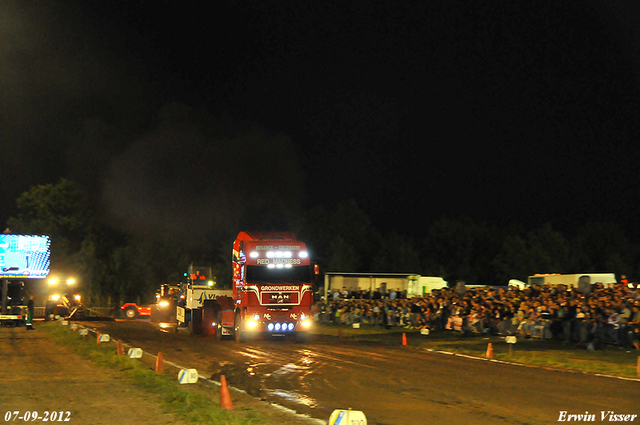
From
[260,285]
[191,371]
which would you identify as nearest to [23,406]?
[191,371]

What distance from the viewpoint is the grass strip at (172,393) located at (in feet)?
31.0

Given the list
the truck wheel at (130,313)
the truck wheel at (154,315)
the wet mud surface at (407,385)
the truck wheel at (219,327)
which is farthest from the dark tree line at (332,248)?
the wet mud surface at (407,385)

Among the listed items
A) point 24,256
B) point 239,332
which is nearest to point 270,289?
point 239,332

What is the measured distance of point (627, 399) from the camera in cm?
1151

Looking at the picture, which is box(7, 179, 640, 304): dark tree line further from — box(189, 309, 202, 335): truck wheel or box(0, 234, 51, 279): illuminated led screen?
box(189, 309, 202, 335): truck wheel

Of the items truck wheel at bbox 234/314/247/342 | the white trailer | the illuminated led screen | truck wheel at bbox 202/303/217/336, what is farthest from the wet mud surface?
the white trailer

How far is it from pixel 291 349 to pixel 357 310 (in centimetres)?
1481

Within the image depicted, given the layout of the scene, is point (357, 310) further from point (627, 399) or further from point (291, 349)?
point (627, 399)

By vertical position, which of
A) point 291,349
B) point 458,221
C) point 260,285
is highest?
point 458,221

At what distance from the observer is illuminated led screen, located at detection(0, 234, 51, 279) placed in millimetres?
31766

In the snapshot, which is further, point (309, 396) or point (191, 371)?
point (309, 396)

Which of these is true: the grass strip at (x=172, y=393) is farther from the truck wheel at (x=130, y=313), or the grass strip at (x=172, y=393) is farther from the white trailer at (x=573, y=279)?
the truck wheel at (x=130, y=313)

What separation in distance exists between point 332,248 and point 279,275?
5541cm

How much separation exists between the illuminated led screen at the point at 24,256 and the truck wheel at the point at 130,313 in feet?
37.0
